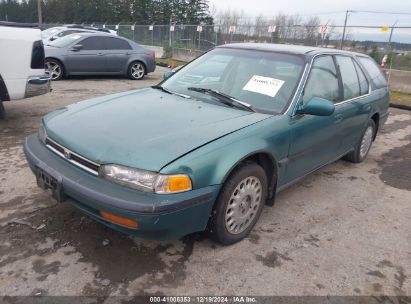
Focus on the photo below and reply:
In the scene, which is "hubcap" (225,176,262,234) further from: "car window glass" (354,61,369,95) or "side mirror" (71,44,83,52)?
"side mirror" (71,44,83,52)

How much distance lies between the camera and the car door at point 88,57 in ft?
35.6

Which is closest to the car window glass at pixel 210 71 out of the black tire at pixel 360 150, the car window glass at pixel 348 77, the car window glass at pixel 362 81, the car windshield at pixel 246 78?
the car windshield at pixel 246 78

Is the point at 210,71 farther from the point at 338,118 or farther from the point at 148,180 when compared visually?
the point at 148,180

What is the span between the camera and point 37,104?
7.51 metres

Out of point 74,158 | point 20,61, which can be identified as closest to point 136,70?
point 20,61

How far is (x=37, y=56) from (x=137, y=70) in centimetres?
672

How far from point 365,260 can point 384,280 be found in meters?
0.25

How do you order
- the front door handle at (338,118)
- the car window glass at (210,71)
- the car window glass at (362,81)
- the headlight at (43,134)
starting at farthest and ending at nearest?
1. the car window glass at (362,81)
2. the front door handle at (338,118)
3. the car window glass at (210,71)
4. the headlight at (43,134)

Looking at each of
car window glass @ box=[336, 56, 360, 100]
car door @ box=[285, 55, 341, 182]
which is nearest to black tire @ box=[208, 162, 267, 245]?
car door @ box=[285, 55, 341, 182]

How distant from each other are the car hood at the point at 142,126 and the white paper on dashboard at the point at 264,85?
375 millimetres

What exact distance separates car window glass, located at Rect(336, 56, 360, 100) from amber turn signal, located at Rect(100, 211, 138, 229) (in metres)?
3.02

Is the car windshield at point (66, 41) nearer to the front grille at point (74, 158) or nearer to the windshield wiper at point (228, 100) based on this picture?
the windshield wiper at point (228, 100)

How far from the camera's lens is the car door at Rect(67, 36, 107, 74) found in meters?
10.8

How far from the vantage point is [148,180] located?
2.41m
